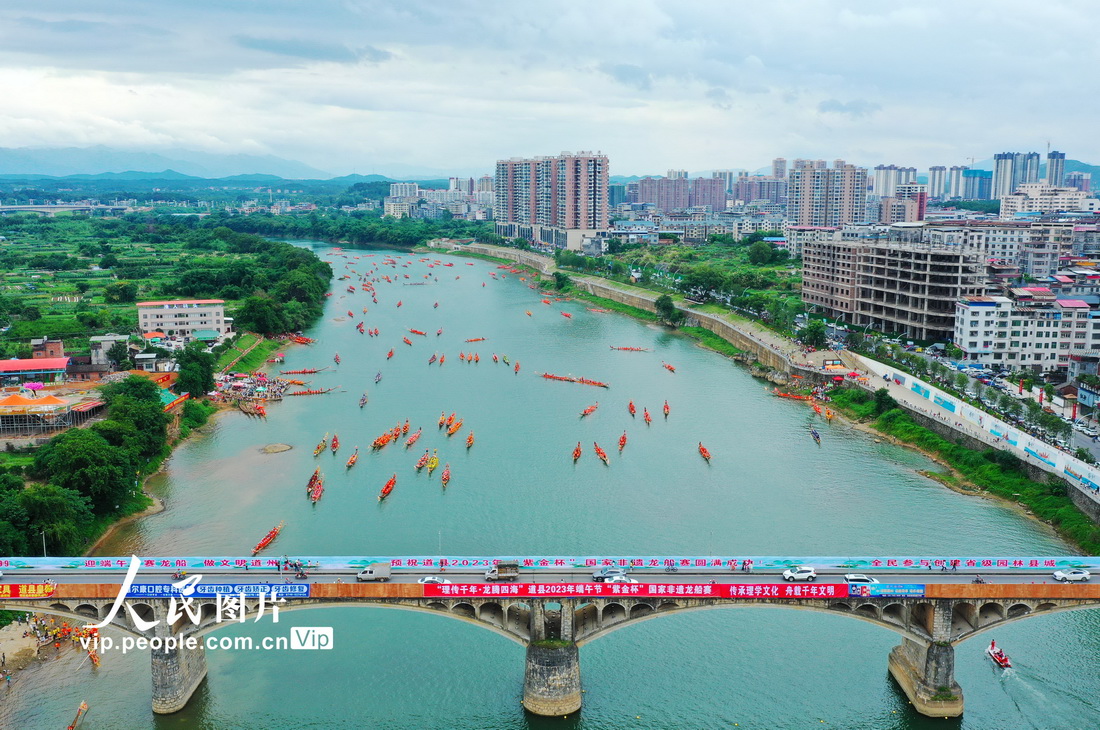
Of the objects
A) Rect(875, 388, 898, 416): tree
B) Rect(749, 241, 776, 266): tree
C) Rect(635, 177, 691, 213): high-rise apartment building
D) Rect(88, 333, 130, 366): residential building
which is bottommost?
Rect(875, 388, 898, 416): tree

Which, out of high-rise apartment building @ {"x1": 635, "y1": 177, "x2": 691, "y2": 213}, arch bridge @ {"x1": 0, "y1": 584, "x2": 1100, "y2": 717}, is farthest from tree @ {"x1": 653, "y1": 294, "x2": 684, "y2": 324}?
high-rise apartment building @ {"x1": 635, "y1": 177, "x2": 691, "y2": 213}

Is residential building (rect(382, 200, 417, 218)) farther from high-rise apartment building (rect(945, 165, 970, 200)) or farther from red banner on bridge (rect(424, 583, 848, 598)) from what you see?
red banner on bridge (rect(424, 583, 848, 598))

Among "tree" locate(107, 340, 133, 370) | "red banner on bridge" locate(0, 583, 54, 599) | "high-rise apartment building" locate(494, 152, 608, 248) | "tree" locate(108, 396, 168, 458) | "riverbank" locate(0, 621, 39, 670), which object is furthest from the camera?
"high-rise apartment building" locate(494, 152, 608, 248)

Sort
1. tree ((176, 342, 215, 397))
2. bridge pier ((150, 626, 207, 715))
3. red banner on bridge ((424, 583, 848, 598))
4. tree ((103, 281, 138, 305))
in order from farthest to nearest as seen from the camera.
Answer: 1. tree ((103, 281, 138, 305))
2. tree ((176, 342, 215, 397))
3. bridge pier ((150, 626, 207, 715))
4. red banner on bridge ((424, 583, 848, 598))

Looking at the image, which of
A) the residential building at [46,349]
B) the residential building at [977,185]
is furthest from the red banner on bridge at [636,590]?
the residential building at [977,185]

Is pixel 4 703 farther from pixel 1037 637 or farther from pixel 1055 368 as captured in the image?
pixel 1055 368

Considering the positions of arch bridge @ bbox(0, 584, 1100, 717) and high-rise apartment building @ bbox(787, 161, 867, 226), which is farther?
high-rise apartment building @ bbox(787, 161, 867, 226)

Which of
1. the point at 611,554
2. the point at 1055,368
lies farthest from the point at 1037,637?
the point at 1055,368
